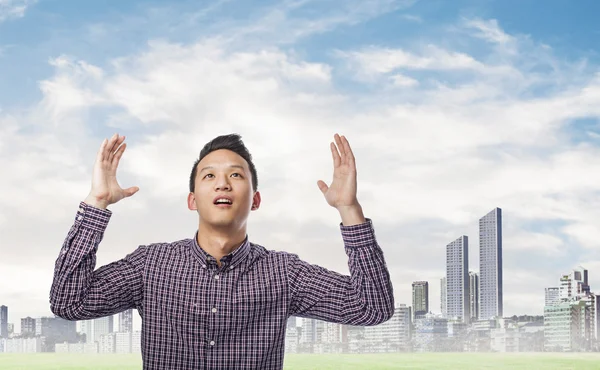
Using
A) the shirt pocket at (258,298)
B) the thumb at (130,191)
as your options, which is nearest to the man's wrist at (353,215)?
the shirt pocket at (258,298)

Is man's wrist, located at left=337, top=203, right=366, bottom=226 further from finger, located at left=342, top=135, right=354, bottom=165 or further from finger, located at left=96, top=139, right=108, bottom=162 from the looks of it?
finger, located at left=96, top=139, right=108, bottom=162

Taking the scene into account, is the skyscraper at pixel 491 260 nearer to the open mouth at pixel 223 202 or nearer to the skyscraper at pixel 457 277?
the skyscraper at pixel 457 277

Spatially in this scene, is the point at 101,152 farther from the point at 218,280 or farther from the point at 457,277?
the point at 457,277

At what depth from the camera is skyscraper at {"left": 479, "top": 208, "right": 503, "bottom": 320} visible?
30.9 ft

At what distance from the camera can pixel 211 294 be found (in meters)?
2.20

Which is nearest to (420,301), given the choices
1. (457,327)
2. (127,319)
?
(457,327)

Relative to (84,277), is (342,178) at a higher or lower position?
higher

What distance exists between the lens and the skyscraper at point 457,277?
9352 millimetres

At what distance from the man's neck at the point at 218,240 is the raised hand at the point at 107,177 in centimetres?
24

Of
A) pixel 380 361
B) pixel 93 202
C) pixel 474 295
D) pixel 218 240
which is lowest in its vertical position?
pixel 380 361

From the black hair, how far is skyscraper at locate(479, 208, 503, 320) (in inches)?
293

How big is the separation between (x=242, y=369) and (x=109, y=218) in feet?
1.91

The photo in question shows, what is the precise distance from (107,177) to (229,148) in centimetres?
39

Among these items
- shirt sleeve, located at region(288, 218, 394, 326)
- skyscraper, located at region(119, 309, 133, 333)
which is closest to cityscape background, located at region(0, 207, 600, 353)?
skyscraper, located at region(119, 309, 133, 333)
